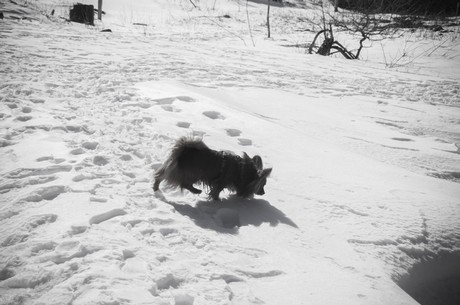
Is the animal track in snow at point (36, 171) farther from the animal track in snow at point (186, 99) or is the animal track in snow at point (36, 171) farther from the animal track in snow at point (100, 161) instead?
the animal track in snow at point (186, 99)

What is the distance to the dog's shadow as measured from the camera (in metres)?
2.14

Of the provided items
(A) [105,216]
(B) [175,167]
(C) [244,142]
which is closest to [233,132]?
(C) [244,142]

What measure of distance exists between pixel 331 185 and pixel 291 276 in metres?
1.37

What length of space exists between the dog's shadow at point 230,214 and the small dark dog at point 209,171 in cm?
11

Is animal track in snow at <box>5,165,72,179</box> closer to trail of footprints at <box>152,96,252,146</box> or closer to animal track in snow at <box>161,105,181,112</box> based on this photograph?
trail of footprints at <box>152,96,252,146</box>

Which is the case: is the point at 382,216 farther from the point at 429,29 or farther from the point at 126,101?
the point at 429,29

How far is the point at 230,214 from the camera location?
231 centimetres

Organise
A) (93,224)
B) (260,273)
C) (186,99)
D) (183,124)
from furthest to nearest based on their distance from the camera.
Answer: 1. (186,99)
2. (183,124)
3. (93,224)
4. (260,273)

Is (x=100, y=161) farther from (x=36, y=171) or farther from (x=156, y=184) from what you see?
(x=156, y=184)

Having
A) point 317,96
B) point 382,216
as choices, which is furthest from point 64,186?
point 317,96

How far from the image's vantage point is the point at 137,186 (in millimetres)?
2375

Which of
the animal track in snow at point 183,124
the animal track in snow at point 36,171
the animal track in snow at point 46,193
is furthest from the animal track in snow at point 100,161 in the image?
the animal track in snow at point 183,124

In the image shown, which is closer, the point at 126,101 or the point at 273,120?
the point at 126,101

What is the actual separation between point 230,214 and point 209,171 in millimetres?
383
